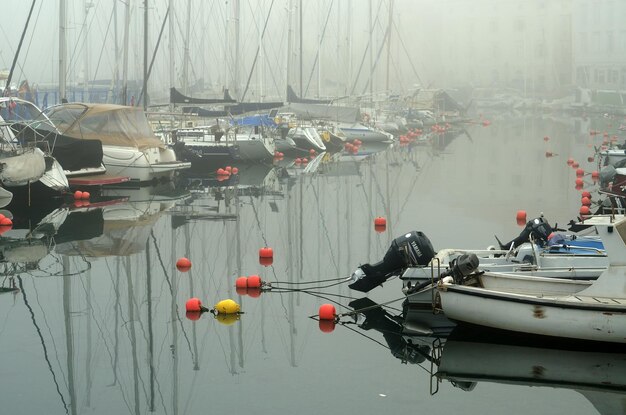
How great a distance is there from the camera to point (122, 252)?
22.8m

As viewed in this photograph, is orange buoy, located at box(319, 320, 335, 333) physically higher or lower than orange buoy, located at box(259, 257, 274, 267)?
lower

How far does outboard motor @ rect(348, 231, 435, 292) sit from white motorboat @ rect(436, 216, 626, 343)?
5.75ft

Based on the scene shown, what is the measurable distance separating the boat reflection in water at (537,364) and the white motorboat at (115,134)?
2234 cm

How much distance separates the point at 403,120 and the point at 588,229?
56.8 m

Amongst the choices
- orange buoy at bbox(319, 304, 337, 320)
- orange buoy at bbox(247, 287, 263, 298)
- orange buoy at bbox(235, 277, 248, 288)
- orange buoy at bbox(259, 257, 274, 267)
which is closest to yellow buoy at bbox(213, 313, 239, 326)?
orange buoy at bbox(319, 304, 337, 320)

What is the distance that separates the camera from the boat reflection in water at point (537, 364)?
43.4 ft

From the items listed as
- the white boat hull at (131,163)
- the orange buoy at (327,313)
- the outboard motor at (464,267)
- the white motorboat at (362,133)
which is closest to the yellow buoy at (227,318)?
the orange buoy at (327,313)

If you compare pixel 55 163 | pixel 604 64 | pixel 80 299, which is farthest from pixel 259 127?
pixel 604 64

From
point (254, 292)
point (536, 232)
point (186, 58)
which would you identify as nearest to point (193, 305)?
point (254, 292)

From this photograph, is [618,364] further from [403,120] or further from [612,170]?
[403,120]

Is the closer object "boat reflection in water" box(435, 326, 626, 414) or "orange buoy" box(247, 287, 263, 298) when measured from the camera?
"boat reflection in water" box(435, 326, 626, 414)

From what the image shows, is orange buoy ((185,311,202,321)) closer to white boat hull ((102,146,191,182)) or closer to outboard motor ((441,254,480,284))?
outboard motor ((441,254,480,284))

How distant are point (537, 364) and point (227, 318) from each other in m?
5.02

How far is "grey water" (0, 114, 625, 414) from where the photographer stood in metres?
12.9
